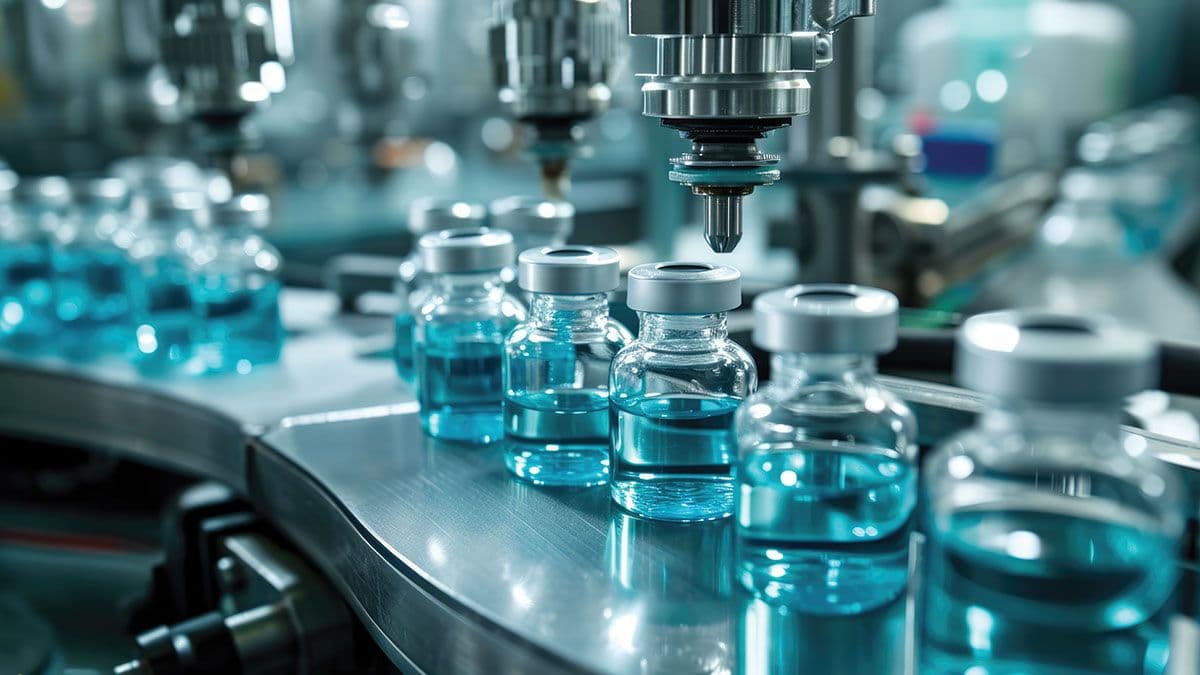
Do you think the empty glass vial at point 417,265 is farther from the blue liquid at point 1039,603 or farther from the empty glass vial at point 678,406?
the blue liquid at point 1039,603

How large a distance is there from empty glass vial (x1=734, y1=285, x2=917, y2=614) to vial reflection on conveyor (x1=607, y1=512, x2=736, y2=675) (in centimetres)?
3

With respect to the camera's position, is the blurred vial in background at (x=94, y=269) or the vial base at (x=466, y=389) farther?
the blurred vial in background at (x=94, y=269)

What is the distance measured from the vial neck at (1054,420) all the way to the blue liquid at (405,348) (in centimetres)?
46

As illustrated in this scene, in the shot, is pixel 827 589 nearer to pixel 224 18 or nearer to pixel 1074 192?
pixel 224 18

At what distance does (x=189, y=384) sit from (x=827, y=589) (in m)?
0.58

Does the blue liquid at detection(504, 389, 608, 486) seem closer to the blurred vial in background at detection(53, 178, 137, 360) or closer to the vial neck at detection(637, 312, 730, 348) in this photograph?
the vial neck at detection(637, 312, 730, 348)

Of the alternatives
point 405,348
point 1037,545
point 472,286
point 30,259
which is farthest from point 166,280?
point 1037,545

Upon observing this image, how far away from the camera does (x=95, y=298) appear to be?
99 cm

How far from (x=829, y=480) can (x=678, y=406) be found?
0.33 ft

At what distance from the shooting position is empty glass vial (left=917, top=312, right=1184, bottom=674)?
1.21ft

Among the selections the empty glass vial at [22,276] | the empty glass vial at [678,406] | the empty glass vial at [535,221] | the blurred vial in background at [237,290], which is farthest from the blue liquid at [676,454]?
the empty glass vial at [22,276]

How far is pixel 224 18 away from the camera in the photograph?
866mm

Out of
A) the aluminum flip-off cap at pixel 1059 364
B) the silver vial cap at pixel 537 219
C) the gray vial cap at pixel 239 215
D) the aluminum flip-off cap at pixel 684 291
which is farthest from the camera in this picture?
the gray vial cap at pixel 239 215

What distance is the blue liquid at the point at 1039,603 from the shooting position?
37 centimetres
